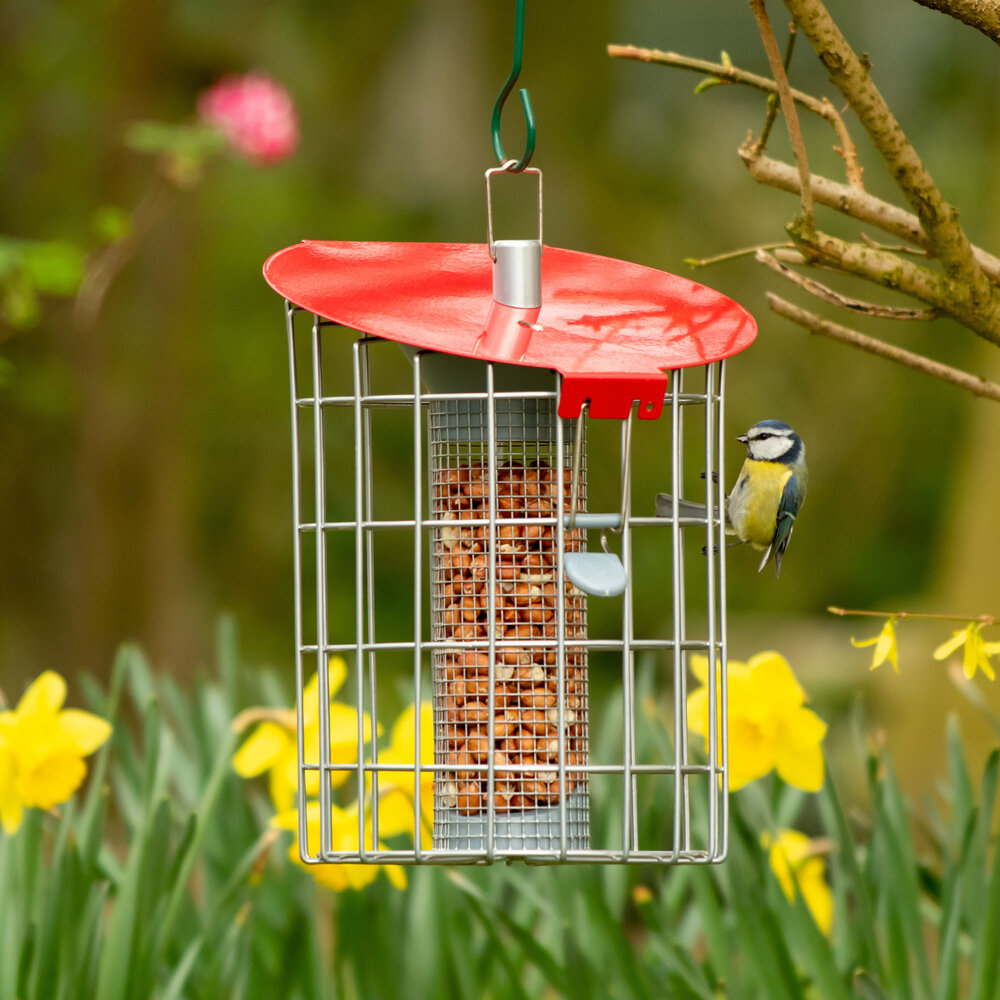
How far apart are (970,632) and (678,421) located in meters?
0.49

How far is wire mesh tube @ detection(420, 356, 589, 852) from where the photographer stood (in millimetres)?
2090

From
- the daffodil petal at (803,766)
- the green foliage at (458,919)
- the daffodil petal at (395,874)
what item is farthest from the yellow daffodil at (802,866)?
the daffodil petal at (395,874)

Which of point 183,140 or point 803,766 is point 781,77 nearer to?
point 803,766

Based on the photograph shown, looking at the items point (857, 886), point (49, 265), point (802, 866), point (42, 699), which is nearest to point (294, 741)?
point (42, 699)

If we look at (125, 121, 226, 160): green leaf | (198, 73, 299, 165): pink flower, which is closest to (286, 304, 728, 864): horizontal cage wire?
(125, 121, 226, 160): green leaf

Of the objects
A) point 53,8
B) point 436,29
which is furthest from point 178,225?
point 436,29

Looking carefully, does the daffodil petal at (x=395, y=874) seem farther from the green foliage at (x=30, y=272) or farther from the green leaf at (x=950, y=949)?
the green foliage at (x=30, y=272)

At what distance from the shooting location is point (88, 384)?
812cm

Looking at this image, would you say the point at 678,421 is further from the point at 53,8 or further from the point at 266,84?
the point at 53,8

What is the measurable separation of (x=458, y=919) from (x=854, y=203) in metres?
1.68

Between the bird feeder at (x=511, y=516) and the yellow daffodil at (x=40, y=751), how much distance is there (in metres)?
0.45

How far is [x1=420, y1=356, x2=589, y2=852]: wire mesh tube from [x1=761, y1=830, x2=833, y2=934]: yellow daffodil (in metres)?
0.97

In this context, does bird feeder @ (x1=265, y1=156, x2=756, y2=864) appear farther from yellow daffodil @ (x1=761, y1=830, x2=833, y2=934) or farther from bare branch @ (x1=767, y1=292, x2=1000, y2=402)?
yellow daffodil @ (x1=761, y1=830, x2=833, y2=934)

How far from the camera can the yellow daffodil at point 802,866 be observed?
2.96 m
